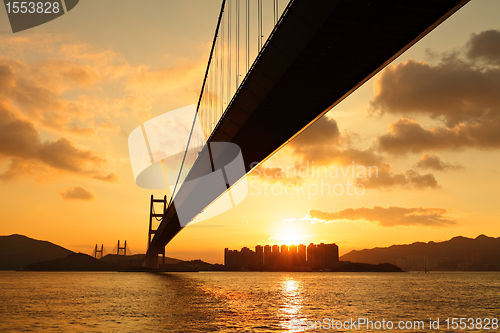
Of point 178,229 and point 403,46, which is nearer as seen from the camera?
point 403,46

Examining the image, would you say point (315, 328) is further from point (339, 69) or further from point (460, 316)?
point (460, 316)

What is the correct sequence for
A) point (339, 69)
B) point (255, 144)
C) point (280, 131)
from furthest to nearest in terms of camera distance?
1. point (255, 144)
2. point (280, 131)
3. point (339, 69)

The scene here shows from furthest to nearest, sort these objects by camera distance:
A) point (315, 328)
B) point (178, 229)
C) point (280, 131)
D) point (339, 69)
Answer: point (178, 229)
point (280, 131)
point (315, 328)
point (339, 69)

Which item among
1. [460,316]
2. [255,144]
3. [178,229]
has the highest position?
[255,144]

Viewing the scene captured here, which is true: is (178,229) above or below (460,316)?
above

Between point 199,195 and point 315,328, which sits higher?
point 199,195

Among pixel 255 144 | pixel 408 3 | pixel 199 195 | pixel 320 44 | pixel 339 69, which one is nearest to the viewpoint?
pixel 408 3

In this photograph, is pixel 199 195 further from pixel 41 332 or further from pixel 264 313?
pixel 41 332

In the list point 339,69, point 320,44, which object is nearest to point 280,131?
point 339,69

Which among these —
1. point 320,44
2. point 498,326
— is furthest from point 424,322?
point 320,44
